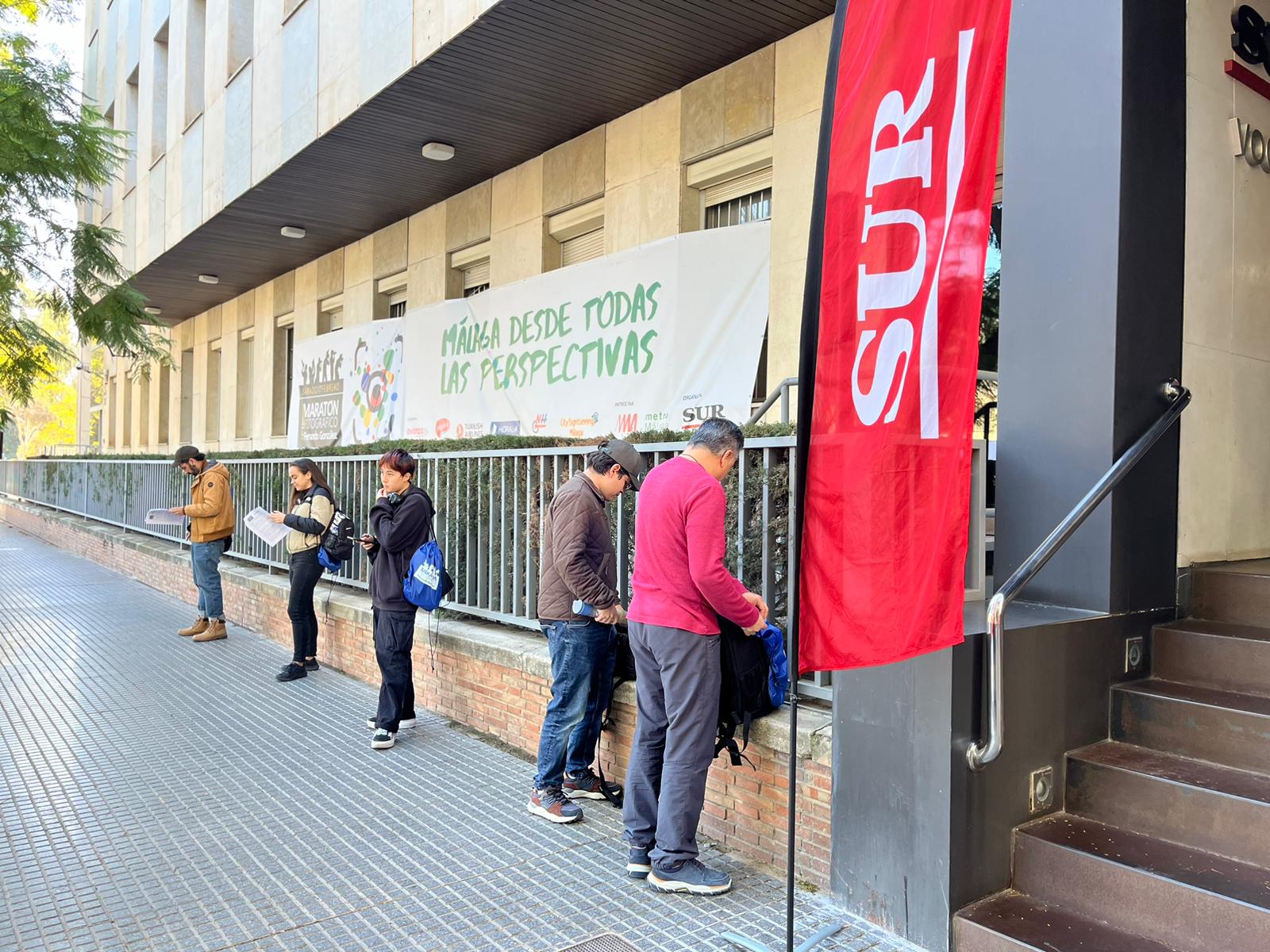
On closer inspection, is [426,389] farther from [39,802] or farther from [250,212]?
[39,802]

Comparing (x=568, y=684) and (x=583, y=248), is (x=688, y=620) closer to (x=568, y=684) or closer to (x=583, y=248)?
(x=568, y=684)

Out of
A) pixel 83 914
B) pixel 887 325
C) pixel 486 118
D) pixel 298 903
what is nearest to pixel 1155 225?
pixel 887 325

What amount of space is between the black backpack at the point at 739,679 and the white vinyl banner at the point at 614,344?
3729 millimetres

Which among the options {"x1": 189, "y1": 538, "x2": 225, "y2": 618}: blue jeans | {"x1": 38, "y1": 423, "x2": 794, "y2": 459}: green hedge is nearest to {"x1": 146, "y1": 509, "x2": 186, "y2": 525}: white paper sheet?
{"x1": 189, "y1": 538, "x2": 225, "y2": 618}: blue jeans

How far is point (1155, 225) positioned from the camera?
14.3 ft

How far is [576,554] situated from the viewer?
4.72 m

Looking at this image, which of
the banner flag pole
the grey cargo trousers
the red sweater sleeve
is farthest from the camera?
the grey cargo trousers

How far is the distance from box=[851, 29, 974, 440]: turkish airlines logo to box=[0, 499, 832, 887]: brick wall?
5.70ft

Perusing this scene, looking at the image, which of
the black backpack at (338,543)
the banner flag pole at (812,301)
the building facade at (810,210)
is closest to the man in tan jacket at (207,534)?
the black backpack at (338,543)

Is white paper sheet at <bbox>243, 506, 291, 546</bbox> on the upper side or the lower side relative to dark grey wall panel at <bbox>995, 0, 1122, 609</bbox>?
lower

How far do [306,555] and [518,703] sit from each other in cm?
310

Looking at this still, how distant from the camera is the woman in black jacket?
7.96 meters

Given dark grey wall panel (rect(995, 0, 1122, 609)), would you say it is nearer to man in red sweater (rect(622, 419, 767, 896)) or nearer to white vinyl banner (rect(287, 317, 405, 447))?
man in red sweater (rect(622, 419, 767, 896))

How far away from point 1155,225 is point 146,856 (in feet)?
18.4
